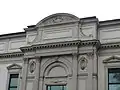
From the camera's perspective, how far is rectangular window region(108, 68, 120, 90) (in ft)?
62.5

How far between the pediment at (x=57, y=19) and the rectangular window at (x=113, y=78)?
520 cm

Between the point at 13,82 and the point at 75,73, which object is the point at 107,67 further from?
the point at 13,82

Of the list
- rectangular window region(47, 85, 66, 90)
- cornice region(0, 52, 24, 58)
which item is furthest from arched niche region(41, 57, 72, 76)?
cornice region(0, 52, 24, 58)

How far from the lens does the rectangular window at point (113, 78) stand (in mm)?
19061

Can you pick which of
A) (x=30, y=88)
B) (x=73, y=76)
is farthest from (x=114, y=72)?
(x=30, y=88)

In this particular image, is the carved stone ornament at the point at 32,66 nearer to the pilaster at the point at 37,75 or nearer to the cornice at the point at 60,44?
the pilaster at the point at 37,75

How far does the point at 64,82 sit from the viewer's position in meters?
20.0

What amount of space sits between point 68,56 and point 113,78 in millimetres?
3950

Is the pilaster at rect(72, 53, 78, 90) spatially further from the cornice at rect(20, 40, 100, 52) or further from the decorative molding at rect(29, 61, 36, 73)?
the decorative molding at rect(29, 61, 36, 73)

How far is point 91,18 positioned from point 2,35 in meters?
9.57

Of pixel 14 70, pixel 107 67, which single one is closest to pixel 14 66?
pixel 14 70

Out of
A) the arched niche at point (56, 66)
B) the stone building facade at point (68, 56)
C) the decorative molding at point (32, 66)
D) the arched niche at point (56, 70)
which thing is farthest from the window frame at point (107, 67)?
the decorative molding at point (32, 66)

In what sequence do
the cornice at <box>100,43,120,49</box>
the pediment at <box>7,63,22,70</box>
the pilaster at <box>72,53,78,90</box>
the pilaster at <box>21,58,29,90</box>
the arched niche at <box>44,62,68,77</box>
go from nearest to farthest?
the pilaster at <box>72,53,78,90</box>, the cornice at <box>100,43,120,49</box>, the arched niche at <box>44,62,68,77</box>, the pilaster at <box>21,58,29,90</box>, the pediment at <box>7,63,22,70</box>

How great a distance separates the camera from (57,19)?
2184 centimetres
